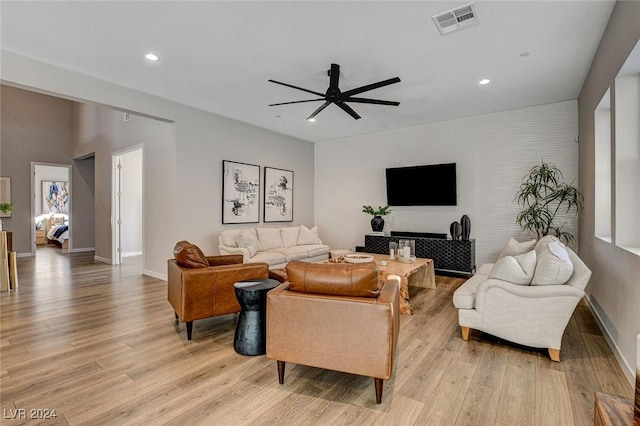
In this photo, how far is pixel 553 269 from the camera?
8.25ft

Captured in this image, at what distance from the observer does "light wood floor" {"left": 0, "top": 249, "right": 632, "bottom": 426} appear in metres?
1.85

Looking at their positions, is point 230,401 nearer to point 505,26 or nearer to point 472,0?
point 472,0

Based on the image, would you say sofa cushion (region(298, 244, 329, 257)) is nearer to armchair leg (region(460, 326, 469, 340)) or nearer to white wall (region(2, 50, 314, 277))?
white wall (region(2, 50, 314, 277))

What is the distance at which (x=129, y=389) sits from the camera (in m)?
2.11

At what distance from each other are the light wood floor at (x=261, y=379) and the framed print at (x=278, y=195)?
3.33 m

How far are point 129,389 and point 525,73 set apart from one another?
17.1ft

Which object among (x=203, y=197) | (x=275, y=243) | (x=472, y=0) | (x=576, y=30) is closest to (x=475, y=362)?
(x=472, y=0)

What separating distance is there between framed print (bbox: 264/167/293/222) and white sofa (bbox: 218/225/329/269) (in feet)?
1.89

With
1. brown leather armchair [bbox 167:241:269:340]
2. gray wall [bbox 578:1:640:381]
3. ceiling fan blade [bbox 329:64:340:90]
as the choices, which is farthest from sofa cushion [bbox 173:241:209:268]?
gray wall [bbox 578:1:640:381]

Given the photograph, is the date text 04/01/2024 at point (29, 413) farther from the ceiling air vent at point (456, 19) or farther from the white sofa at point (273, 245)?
the ceiling air vent at point (456, 19)

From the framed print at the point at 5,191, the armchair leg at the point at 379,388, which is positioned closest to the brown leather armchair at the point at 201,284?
the armchair leg at the point at 379,388

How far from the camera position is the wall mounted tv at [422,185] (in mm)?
5789

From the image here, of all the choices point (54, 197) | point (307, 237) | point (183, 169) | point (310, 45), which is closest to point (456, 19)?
point (310, 45)

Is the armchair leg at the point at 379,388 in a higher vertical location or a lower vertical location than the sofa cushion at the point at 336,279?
lower
